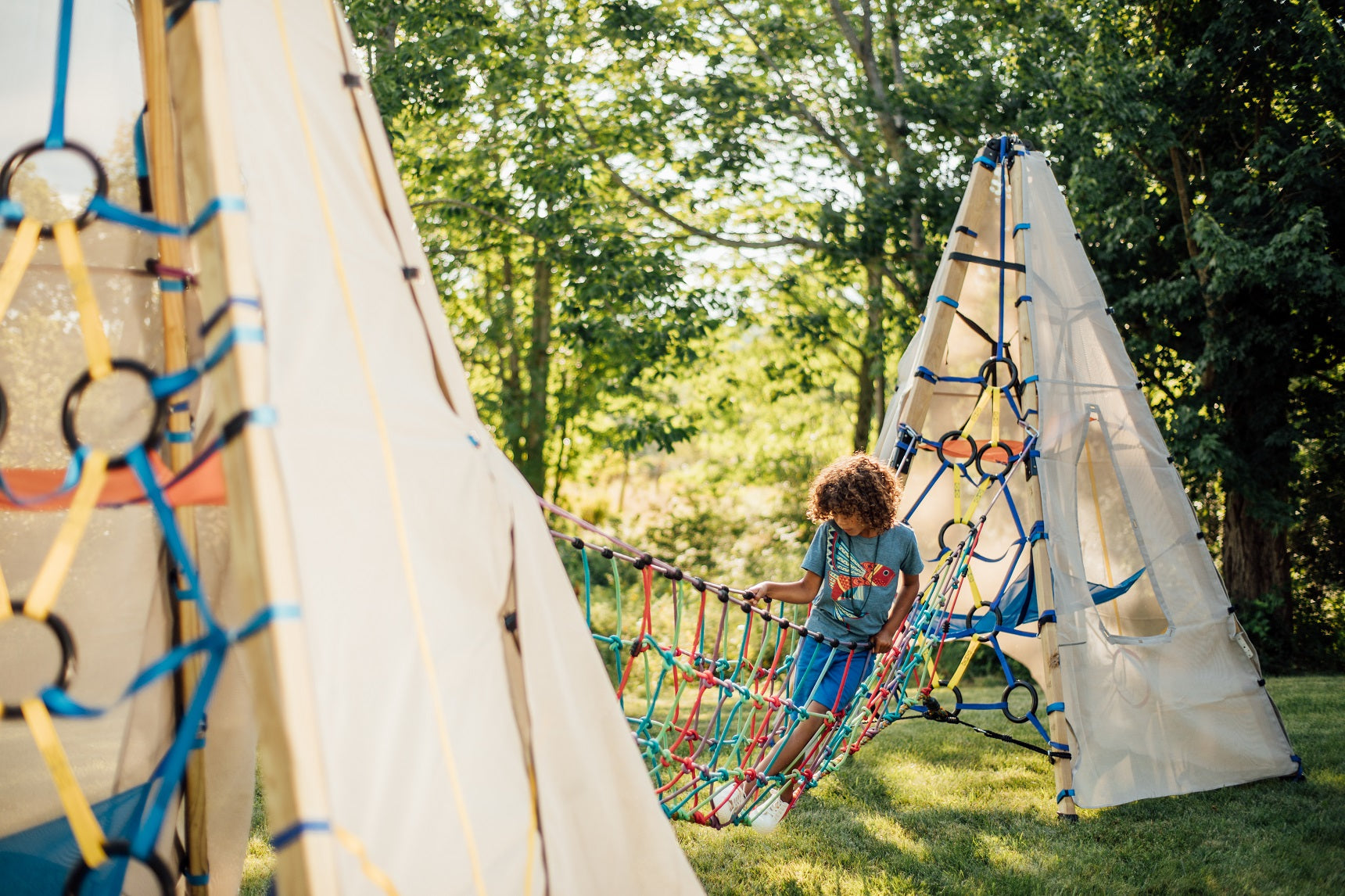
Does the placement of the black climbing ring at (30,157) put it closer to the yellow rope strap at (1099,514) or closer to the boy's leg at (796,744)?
the boy's leg at (796,744)

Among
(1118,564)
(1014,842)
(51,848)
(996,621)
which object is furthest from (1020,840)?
(51,848)

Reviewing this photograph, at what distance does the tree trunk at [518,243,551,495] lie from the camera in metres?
10.2

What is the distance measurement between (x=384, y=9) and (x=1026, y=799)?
22.1ft

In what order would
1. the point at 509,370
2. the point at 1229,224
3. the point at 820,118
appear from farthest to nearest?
the point at 509,370 < the point at 820,118 < the point at 1229,224

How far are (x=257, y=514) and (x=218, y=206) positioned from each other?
423 mm

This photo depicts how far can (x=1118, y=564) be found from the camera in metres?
3.89

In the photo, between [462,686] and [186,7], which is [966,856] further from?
[186,7]

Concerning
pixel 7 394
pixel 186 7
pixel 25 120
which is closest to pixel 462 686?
pixel 186 7

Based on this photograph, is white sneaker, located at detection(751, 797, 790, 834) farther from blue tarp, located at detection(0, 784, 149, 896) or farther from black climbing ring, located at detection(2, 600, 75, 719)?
black climbing ring, located at detection(2, 600, 75, 719)

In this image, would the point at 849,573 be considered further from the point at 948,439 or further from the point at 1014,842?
the point at 1014,842

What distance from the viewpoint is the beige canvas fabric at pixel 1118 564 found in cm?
344

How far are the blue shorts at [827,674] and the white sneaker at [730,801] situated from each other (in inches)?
15.9

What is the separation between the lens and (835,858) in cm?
316

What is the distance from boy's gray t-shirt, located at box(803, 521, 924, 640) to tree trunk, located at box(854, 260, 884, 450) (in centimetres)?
396
